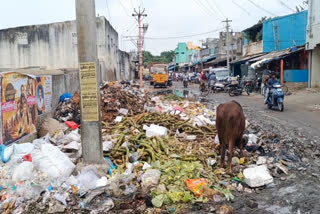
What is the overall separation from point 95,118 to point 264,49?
27447 millimetres

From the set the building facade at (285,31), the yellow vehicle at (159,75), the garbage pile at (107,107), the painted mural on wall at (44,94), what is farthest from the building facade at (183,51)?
the painted mural on wall at (44,94)

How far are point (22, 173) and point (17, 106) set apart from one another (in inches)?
78.8

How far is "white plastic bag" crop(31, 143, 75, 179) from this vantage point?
472 centimetres

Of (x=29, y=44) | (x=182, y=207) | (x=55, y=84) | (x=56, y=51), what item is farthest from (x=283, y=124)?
(x=29, y=44)

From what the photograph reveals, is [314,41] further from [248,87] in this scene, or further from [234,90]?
[234,90]

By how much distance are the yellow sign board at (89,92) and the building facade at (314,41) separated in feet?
57.2

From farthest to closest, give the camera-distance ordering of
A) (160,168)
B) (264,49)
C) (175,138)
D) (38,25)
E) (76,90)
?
(264,49) → (38,25) → (76,90) → (175,138) → (160,168)

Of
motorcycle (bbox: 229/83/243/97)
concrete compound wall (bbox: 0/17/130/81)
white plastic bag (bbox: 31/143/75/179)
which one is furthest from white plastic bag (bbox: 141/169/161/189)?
concrete compound wall (bbox: 0/17/130/81)

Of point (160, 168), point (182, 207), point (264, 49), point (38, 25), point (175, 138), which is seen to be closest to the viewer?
point (182, 207)

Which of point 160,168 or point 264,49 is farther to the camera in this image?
point 264,49

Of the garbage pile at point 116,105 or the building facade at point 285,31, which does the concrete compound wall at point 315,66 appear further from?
the garbage pile at point 116,105

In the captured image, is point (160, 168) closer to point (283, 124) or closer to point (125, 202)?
point (125, 202)

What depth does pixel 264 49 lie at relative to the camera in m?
29.4

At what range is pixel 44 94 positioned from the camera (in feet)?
27.0
